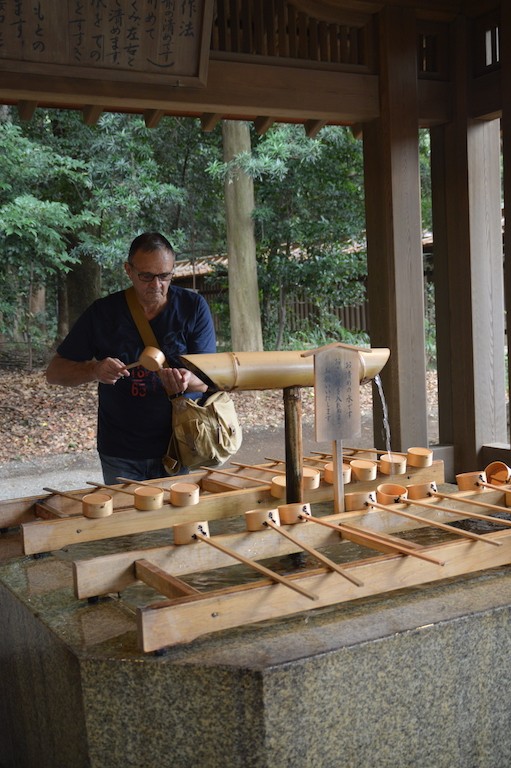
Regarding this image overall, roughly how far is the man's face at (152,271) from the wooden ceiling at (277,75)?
144 cm

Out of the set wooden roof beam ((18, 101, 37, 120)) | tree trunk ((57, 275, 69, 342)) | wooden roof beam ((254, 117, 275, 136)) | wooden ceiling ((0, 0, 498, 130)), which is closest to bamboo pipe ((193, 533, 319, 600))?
wooden ceiling ((0, 0, 498, 130))

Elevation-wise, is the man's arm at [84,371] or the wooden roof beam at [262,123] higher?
the wooden roof beam at [262,123]

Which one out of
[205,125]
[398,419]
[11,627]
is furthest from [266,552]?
[205,125]

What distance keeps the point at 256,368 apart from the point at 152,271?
126cm

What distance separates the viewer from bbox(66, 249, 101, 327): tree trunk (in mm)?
12675

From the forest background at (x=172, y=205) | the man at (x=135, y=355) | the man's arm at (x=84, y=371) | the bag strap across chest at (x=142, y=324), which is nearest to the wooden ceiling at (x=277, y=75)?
the man at (x=135, y=355)

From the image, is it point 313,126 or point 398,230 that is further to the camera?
point 313,126

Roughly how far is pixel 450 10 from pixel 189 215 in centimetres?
982

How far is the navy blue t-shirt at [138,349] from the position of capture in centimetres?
325

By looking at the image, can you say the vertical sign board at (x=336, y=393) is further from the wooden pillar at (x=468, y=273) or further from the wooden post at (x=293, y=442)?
the wooden pillar at (x=468, y=273)

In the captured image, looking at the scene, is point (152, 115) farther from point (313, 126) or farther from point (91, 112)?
point (313, 126)

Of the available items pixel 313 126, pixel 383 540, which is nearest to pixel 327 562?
pixel 383 540

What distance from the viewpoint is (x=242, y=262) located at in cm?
1207

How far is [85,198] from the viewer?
12.2 m
